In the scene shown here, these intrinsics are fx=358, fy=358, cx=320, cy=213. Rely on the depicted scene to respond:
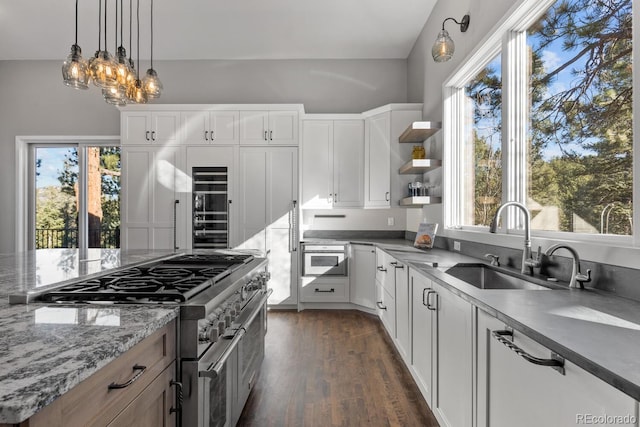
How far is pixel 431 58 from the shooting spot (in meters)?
3.83

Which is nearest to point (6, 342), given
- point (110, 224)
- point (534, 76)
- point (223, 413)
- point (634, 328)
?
point (223, 413)

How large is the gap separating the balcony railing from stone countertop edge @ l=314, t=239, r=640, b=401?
4789mm

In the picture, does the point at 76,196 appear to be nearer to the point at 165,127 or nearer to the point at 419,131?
the point at 165,127

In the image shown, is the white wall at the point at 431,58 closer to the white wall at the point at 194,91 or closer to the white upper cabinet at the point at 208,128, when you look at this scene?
the white wall at the point at 194,91

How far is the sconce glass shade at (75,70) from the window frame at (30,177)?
3073 millimetres

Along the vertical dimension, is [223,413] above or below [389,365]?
above

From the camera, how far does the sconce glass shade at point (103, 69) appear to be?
2082 millimetres

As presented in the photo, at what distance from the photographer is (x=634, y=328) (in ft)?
3.07

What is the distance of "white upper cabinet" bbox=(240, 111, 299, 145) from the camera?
169 inches

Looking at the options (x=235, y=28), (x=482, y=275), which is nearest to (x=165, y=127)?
(x=235, y=28)

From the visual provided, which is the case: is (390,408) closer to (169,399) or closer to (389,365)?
(389,365)

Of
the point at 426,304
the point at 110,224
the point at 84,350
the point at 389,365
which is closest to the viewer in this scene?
the point at 84,350

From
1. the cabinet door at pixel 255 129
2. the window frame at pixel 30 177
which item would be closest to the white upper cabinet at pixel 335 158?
the cabinet door at pixel 255 129

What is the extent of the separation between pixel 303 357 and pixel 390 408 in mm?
930
